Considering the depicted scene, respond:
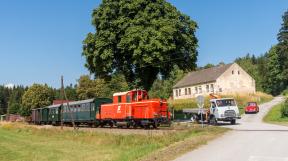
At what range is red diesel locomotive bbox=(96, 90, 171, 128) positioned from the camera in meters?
36.2

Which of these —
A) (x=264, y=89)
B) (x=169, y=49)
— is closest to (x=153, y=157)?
(x=169, y=49)

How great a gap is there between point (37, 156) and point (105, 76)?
24892 millimetres

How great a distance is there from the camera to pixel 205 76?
287 ft

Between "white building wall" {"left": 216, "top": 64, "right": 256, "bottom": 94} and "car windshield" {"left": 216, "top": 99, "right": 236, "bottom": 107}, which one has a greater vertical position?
"white building wall" {"left": 216, "top": 64, "right": 256, "bottom": 94}

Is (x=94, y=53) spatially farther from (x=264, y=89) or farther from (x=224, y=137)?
(x=264, y=89)

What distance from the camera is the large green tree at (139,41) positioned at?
146ft

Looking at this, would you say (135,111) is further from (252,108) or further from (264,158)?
(252,108)

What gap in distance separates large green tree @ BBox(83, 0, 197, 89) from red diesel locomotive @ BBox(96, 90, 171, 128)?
557 cm

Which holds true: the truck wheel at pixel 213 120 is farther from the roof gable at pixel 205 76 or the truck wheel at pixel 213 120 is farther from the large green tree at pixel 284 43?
the large green tree at pixel 284 43

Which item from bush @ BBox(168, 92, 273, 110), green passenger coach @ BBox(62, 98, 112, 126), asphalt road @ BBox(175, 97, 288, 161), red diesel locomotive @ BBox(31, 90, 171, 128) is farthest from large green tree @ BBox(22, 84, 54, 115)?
asphalt road @ BBox(175, 97, 288, 161)

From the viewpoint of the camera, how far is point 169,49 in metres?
44.2

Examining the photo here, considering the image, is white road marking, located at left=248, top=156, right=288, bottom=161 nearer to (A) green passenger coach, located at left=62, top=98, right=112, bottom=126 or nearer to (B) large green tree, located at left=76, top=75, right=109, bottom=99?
(A) green passenger coach, located at left=62, top=98, right=112, bottom=126

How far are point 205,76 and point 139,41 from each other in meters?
45.1

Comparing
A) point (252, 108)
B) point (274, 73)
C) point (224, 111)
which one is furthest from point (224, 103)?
point (274, 73)
